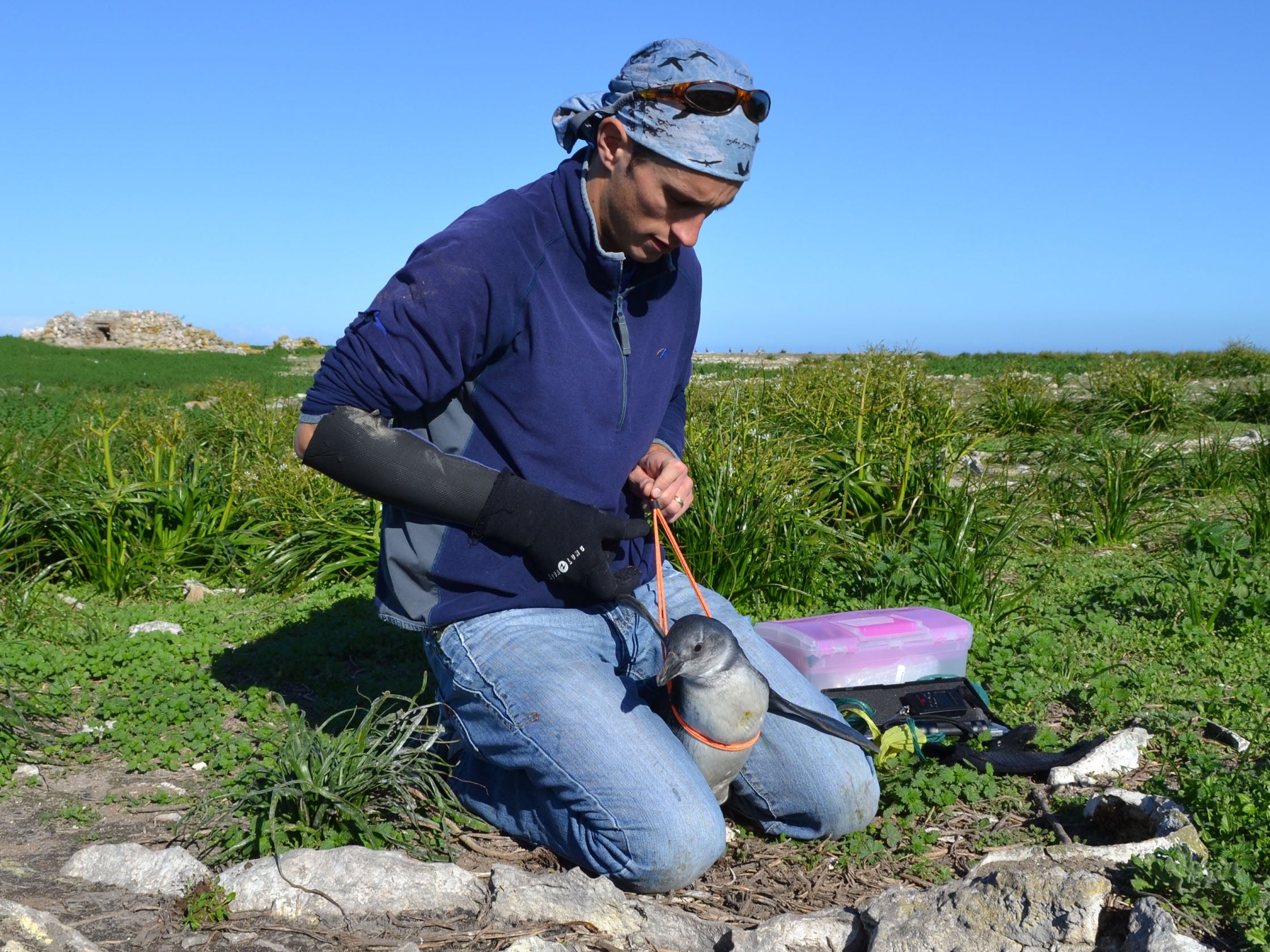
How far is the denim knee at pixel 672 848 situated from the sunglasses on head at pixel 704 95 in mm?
1632

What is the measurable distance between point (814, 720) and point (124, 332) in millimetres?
42304

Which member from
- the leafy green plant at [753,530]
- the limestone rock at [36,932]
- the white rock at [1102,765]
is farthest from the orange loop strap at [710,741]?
the leafy green plant at [753,530]

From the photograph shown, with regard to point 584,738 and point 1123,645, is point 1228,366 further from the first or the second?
point 584,738

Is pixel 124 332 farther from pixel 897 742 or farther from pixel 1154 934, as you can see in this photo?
pixel 1154 934

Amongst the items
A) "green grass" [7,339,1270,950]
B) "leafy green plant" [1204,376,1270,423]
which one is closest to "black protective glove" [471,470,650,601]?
"green grass" [7,339,1270,950]

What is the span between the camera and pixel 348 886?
91.1 inches

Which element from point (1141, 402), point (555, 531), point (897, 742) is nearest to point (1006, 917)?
point (897, 742)

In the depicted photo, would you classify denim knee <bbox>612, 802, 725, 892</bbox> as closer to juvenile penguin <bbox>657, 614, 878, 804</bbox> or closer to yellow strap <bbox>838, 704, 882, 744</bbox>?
juvenile penguin <bbox>657, 614, 878, 804</bbox>

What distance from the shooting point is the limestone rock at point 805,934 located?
2.17m

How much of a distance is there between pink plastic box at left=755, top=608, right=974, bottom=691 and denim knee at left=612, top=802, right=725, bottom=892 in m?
1.01

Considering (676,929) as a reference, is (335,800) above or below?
above

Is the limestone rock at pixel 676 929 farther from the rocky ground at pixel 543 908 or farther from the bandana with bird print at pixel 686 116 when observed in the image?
the bandana with bird print at pixel 686 116

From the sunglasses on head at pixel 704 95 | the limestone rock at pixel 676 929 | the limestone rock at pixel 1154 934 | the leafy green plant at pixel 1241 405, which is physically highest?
the sunglasses on head at pixel 704 95

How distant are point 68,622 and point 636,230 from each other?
3235 millimetres
